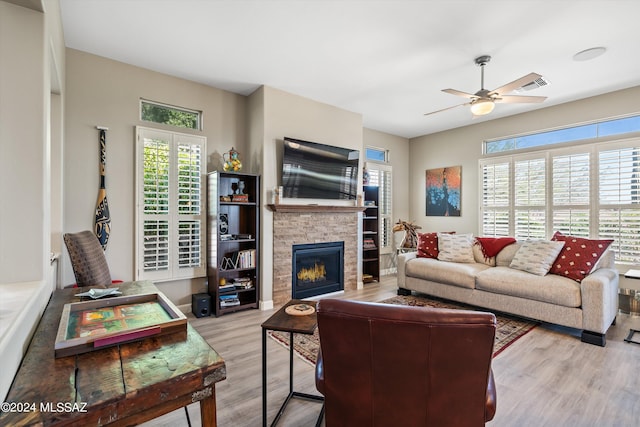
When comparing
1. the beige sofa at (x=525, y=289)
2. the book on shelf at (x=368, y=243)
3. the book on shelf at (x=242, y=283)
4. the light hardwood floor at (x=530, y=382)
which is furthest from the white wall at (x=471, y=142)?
the book on shelf at (x=242, y=283)

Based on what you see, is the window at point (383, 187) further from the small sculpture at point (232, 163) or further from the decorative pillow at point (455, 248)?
the small sculpture at point (232, 163)

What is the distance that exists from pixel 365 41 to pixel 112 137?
2.89 meters

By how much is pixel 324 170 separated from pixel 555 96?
342cm

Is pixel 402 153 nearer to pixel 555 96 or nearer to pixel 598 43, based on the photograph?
pixel 555 96

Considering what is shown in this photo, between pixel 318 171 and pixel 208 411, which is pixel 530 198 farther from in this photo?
pixel 208 411

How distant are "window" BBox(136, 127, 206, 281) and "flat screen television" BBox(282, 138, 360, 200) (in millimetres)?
1125

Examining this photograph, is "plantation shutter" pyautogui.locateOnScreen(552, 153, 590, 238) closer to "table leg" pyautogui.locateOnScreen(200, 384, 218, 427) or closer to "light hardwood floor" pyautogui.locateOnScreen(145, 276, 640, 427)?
"light hardwood floor" pyautogui.locateOnScreen(145, 276, 640, 427)

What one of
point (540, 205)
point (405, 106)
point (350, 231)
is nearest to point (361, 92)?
point (405, 106)

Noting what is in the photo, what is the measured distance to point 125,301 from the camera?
4.83ft

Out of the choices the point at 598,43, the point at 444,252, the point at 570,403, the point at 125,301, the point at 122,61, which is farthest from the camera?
the point at 444,252

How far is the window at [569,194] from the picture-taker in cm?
401

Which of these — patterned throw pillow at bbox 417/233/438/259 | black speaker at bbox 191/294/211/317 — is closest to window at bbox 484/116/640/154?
patterned throw pillow at bbox 417/233/438/259

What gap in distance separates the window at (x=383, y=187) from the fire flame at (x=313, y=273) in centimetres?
185

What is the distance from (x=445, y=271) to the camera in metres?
4.17
